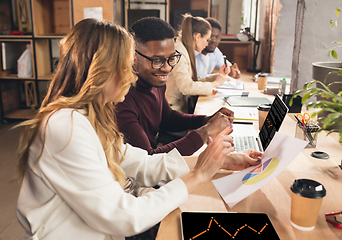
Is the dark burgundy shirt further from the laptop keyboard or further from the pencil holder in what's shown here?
the pencil holder

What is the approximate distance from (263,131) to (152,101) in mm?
592

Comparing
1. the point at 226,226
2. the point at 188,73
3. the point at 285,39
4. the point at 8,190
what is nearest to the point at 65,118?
the point at 226,226

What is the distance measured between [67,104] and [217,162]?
452mm

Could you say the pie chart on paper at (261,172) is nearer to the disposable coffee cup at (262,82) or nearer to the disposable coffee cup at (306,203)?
the disposable coffee cup at (306,203)

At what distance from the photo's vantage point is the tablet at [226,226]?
688mm

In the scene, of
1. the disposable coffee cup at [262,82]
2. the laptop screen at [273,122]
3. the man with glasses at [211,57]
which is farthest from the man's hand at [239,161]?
the man with glasses at [211,57]

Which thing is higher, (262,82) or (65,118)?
(65,118)

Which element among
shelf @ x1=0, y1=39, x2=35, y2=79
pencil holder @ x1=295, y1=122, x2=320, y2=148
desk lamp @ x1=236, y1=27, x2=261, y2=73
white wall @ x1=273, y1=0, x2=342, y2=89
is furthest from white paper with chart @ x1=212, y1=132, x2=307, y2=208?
shelf @ x1=0, y1=39, x2=35, y2=79

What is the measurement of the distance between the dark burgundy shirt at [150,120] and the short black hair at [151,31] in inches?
8.5

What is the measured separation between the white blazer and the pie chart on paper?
0.22 metres

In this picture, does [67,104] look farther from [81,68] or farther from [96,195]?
Answer: [96,195]

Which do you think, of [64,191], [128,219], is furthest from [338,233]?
[64,191]

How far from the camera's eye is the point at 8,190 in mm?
2357

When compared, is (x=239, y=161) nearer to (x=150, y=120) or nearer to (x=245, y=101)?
(x=150, y=120)
